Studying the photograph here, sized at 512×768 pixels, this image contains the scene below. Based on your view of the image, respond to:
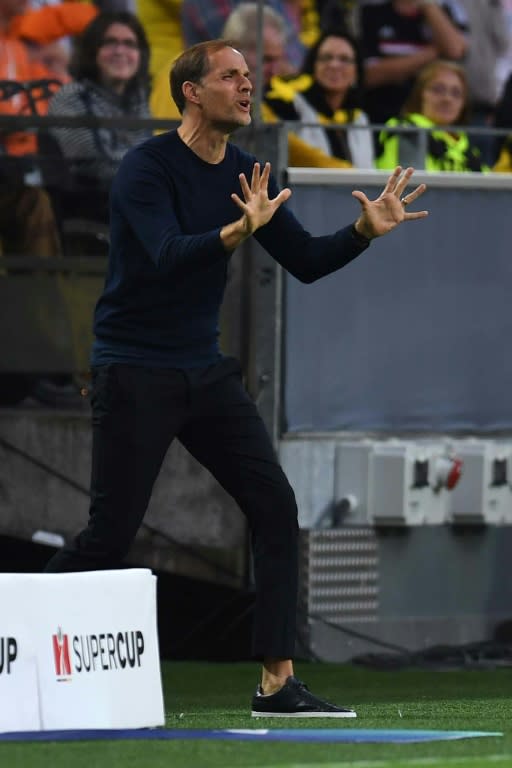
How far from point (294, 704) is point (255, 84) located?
4.10m

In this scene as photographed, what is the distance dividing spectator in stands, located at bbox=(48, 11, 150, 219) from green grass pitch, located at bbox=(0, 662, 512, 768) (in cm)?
230

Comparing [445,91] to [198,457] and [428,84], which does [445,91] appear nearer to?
[428,84]

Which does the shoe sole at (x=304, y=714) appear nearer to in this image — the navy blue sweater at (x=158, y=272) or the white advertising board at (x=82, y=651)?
the white advertising board at (x=82, y=651)

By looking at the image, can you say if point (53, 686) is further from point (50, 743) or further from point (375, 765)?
point (375, 765)

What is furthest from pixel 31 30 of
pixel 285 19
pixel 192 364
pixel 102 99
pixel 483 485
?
pixel 192 364

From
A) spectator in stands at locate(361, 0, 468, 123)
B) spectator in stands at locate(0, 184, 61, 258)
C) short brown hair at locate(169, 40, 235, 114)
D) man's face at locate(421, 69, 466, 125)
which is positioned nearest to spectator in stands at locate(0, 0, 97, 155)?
spectator in stands at locate(0, 184, 61, 258)

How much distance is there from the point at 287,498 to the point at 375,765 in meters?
1.65

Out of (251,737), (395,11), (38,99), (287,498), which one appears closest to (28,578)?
(251,737)

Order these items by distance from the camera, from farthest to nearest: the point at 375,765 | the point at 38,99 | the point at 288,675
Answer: the point at 38,99 < the point at 288,675 < the point at 375,765

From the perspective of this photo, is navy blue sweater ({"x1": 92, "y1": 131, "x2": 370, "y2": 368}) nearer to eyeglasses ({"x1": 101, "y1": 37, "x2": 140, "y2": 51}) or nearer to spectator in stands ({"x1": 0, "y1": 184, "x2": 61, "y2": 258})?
spectator in stands ({"x1": 0, "y1": 184, "x2": 61, "y2": 258})

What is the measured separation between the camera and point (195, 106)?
19.6 feet

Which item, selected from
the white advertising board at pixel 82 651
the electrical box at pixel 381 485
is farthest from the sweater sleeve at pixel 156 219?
the electrical box at pixel 381 485

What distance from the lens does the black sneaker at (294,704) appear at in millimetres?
A: 5852

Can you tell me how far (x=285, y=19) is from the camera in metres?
10.9
